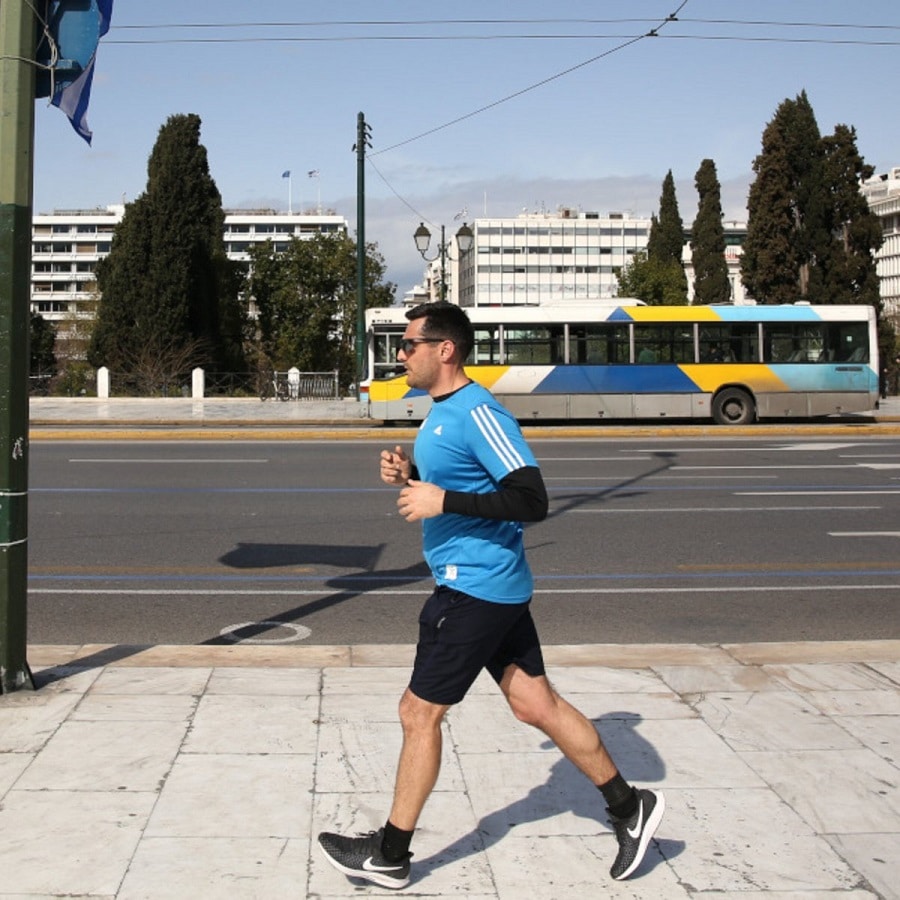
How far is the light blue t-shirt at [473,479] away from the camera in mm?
3834

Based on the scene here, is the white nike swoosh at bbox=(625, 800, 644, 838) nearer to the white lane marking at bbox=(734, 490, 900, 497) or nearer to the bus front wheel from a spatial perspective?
the white lane marking at bbox=(734, 490, 900, 497)

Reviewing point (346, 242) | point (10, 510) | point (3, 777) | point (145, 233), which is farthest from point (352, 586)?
point (346, 242)

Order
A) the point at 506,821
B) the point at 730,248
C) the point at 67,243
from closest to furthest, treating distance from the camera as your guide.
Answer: the point at 506,821
the point at 67,243
the point at 730,248

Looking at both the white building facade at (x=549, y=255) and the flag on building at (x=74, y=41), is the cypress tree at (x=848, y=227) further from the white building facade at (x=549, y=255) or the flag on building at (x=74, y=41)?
the white building facade at (x=549, y=255)

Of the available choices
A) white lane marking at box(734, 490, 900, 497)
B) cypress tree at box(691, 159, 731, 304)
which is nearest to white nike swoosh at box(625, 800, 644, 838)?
white lane marking at box(734, 490, 900, 497)

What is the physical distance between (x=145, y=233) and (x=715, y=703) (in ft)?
140

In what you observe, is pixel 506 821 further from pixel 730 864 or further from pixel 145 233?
pixel 145 233

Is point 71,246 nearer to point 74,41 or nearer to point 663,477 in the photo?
point 663,477

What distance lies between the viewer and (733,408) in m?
27.1

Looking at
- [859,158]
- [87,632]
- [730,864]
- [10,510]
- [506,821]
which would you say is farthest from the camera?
[859,158]

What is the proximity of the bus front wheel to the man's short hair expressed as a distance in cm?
2352

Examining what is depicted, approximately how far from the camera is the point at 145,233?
4578 centimetres

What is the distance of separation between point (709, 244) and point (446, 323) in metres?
72.1

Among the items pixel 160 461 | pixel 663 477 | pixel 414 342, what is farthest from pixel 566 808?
pixel 160 461
